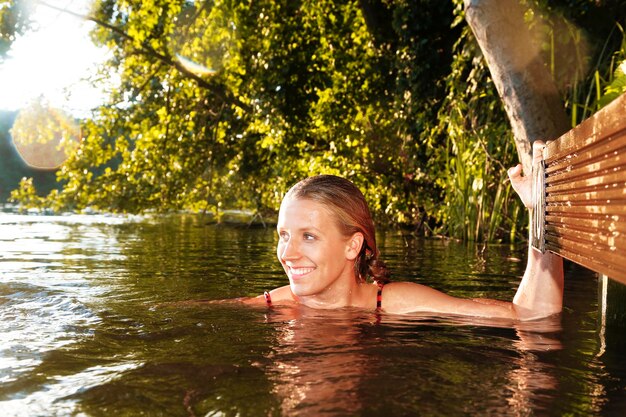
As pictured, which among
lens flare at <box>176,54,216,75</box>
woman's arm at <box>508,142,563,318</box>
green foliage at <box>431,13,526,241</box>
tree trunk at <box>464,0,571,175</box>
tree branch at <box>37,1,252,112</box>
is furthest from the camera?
lens flare at <box>176,54,216,75</box>

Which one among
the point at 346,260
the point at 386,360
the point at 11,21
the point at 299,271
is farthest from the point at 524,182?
the point at 11,21

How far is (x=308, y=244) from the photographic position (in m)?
3.71

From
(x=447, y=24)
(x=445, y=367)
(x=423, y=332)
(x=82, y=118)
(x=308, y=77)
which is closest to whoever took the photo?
(x=445, y=367)

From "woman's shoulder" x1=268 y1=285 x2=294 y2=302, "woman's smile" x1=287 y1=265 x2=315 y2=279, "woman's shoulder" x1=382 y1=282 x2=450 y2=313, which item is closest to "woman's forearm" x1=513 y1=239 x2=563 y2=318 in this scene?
"woman's shoulder" x1=382 y1=282 x2=450 y2=313

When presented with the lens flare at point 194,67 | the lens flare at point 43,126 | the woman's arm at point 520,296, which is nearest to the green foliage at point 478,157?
the woman's arm at point 520,296

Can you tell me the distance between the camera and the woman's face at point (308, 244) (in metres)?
3.70

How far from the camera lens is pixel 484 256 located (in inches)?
336

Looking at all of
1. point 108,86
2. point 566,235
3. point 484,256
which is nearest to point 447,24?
point 484,256

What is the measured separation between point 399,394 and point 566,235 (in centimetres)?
109

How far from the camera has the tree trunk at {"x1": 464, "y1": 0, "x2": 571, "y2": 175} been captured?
21.1 ft

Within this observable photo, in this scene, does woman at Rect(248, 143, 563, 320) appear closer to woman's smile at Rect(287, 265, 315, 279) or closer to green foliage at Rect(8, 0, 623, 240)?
woman's smile at Rect(287, 265, 315, 279)

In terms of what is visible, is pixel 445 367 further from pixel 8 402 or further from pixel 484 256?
pixel 484 256

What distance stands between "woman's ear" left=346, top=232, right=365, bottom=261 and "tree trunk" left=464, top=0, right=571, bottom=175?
3111 mm

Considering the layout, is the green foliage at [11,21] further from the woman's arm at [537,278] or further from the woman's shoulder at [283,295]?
the woman's arm at [537,278]
